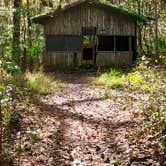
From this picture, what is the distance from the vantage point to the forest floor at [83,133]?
720 cm

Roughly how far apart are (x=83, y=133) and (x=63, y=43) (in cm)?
1970

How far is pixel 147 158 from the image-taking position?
22.2 ft

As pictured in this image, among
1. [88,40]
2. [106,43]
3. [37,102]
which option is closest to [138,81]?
[37,102]

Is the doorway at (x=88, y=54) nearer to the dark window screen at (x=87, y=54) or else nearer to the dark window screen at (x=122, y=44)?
the dark window screen at (x=87, y=54)

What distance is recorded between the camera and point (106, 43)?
31.1 metres

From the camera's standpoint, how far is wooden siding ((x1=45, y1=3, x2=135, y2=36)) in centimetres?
2811

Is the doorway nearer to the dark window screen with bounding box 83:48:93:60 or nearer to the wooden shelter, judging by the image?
the dark window screen with bounding box 83:48:93:60

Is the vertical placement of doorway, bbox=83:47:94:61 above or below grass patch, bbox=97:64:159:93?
above

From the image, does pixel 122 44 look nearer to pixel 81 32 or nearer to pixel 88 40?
pixel 88 40

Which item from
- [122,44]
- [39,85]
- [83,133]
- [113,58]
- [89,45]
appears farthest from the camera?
[122,44]

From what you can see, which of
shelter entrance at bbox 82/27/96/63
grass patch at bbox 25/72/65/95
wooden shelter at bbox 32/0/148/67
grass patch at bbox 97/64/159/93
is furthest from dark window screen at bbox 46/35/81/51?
grass patch at bbox 25/72/65/95

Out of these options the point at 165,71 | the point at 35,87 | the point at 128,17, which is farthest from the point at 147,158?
the point at 128,17

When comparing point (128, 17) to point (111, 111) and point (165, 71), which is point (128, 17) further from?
point (111, 111)

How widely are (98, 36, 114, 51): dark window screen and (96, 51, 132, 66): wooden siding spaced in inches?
91.6
